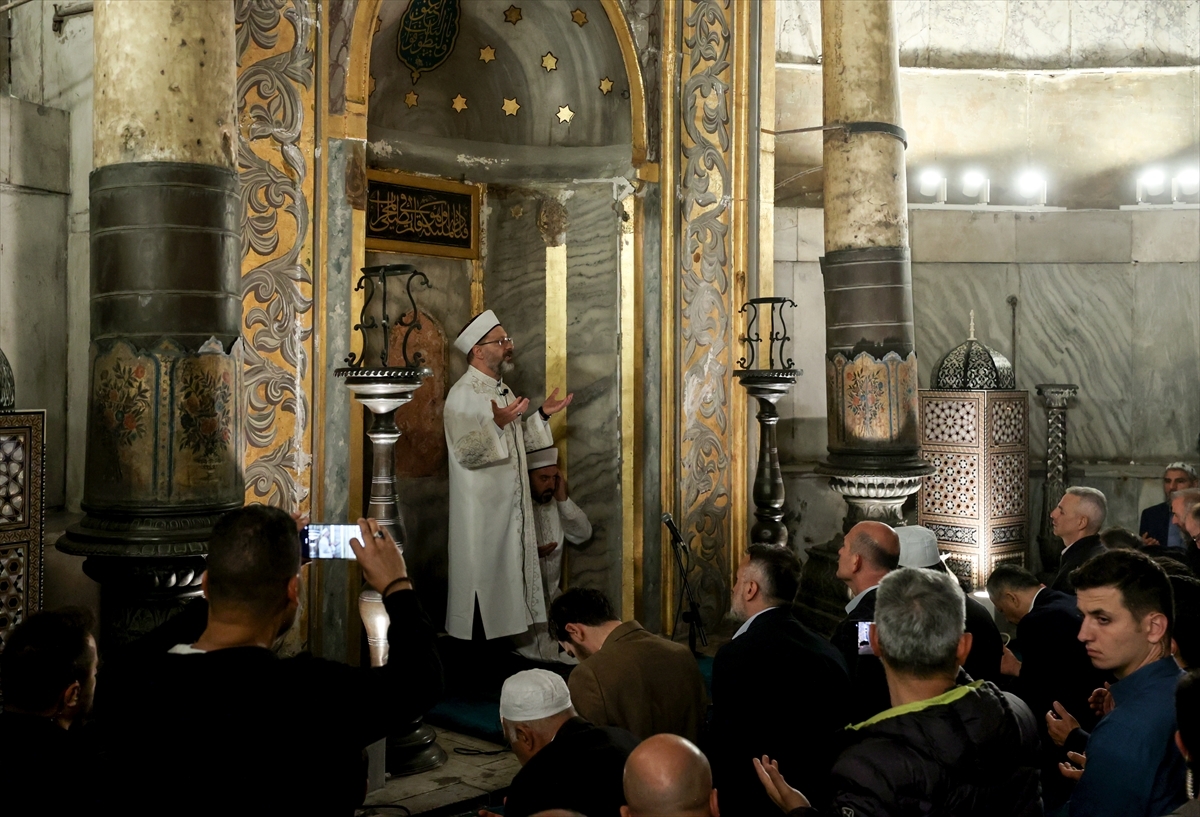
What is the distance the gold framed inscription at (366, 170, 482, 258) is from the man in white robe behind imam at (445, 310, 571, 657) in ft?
2.37

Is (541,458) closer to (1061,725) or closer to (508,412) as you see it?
(508,412)

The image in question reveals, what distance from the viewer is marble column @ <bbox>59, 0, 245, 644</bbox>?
360cm

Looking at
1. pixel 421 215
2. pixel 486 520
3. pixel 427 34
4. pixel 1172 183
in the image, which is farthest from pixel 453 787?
pixel 1172 183

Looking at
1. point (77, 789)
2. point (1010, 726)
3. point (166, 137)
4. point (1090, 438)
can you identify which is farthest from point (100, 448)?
point (1090, 438)

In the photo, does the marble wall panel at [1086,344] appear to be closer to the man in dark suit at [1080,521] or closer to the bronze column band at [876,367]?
the bronze column band at [876,367]

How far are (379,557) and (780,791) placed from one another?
102cm

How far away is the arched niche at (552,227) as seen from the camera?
6586mm

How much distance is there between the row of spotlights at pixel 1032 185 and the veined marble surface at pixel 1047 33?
890 millimetres

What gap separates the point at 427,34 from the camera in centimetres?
Result: 632

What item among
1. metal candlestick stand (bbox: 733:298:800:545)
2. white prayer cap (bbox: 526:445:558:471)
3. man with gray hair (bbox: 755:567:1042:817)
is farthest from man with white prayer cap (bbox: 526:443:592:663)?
man with gray hair (bbox: 755:567:1042:817)

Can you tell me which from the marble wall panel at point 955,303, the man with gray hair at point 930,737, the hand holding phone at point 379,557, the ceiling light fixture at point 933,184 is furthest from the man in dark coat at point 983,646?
the ceiling light fixture at point 933,184

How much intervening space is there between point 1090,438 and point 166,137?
24.3 ft

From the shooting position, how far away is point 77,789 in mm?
2211

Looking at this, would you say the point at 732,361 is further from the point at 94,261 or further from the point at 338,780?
the point at 338,780
